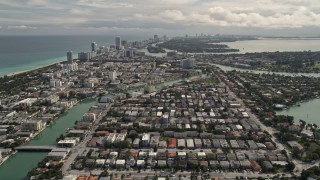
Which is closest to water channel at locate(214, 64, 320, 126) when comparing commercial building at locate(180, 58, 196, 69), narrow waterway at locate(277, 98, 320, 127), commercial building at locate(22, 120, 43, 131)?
narrow waterway at locate(277, 98, 320, 127)

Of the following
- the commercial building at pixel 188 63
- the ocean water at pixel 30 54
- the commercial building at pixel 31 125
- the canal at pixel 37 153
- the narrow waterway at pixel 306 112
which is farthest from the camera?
the ocean water at pixel 30 54

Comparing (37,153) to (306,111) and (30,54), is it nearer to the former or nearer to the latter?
(306,111)

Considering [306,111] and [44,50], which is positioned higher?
[44,50]

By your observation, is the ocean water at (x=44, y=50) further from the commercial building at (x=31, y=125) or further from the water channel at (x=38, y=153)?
the commercial building at (x=31, y=125)

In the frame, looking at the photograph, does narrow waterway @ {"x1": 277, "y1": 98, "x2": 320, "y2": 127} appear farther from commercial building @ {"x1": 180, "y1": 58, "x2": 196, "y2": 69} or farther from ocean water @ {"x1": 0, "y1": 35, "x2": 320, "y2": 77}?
ocean water @ {"x1": 0, "y1": 35, "x2": 320, "y2": 77}

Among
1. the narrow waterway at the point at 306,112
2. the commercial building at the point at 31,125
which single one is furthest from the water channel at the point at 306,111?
the commercial building at the point at 31,125

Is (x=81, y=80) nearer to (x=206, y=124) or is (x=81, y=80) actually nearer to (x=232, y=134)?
(x=206, y=124)

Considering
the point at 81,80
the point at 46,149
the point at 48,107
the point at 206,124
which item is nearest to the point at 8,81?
the point at 81,80

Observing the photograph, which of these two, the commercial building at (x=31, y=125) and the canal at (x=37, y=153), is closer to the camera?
the canal at (x=37, y=153)

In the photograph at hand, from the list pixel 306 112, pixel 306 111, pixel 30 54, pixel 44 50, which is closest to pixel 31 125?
pixel 306 112
